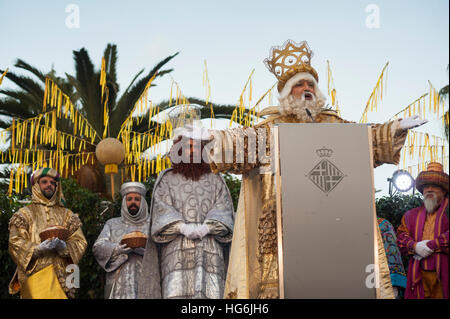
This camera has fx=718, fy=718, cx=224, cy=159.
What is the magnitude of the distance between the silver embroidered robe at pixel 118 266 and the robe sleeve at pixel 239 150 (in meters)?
2.03

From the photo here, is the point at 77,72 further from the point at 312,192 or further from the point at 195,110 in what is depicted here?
the point at 312,192

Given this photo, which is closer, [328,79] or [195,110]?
[195,110]

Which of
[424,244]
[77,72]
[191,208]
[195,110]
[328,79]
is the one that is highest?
[77,72]

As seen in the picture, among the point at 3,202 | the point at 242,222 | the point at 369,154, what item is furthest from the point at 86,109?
the point at 369,154

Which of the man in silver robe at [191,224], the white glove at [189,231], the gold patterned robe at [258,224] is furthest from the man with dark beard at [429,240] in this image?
the white glove at [189,231]

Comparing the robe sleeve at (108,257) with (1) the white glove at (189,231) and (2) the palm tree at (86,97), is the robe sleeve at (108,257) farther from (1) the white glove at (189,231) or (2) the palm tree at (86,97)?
(2) the palm tree at (86,97)

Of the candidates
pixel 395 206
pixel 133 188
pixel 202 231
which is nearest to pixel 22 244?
pixel 133 188

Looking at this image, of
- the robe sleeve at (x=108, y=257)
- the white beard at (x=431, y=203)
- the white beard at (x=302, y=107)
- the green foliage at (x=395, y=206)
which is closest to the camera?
the white beard at (x=431, y=203)

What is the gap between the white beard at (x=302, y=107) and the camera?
7.11m

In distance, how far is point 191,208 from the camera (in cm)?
802

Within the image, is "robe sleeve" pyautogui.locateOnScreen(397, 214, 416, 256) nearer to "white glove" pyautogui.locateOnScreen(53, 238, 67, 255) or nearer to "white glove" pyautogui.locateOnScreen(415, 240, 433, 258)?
"white glove" pyautogui.locateOnScreen(415, 240, 433, 258)

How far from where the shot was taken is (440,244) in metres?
6.52

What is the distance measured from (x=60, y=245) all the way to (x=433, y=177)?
3.97 meters
